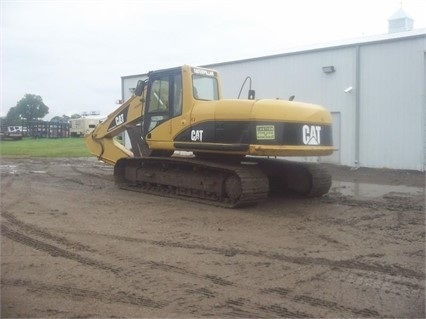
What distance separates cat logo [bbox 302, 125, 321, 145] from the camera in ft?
30.9

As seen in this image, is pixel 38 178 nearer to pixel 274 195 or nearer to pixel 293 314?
pixel 274 195

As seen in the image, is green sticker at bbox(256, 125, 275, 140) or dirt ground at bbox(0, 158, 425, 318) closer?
dirt ground at bbox(0, 158, 425, 318)

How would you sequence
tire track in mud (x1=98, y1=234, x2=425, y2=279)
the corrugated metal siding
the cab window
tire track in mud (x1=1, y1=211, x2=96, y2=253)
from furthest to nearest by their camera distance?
the corrugated metal siding < the cab window < tire track in mud (x1=1, y1=211, x2=96, y2=253) < tire track in mud (x1=98, y1=234, x2=425, y2=279)

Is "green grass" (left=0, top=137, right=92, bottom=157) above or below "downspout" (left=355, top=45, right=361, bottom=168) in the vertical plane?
below

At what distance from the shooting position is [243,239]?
7.09m

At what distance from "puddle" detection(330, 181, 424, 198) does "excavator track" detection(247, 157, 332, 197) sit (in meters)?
1.30

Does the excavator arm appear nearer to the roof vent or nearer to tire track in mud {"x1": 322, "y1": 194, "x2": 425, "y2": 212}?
tire track in mud {"x1": 322, "y1": 194, "x2": 425, "y2": 212}

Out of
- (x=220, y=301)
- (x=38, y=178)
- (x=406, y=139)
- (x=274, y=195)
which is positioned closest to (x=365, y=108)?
(x=406, y=139)

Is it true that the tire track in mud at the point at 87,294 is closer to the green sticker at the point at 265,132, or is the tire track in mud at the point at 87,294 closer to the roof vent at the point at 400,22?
the green sticker at the point at 265,132

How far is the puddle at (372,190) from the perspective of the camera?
38.7 ft

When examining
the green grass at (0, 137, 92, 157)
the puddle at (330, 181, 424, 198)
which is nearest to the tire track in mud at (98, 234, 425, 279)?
the puddle at (330, 181, 424, 198)

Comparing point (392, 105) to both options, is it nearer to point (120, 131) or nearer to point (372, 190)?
point (372, 190)

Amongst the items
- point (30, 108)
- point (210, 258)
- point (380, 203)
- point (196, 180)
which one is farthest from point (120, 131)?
point (30, 108)

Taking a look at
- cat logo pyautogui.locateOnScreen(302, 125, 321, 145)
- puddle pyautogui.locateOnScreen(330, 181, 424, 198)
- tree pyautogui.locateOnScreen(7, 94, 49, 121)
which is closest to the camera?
cat logo pyautogui.locateOnScreen(302, 125, 321, 145)
